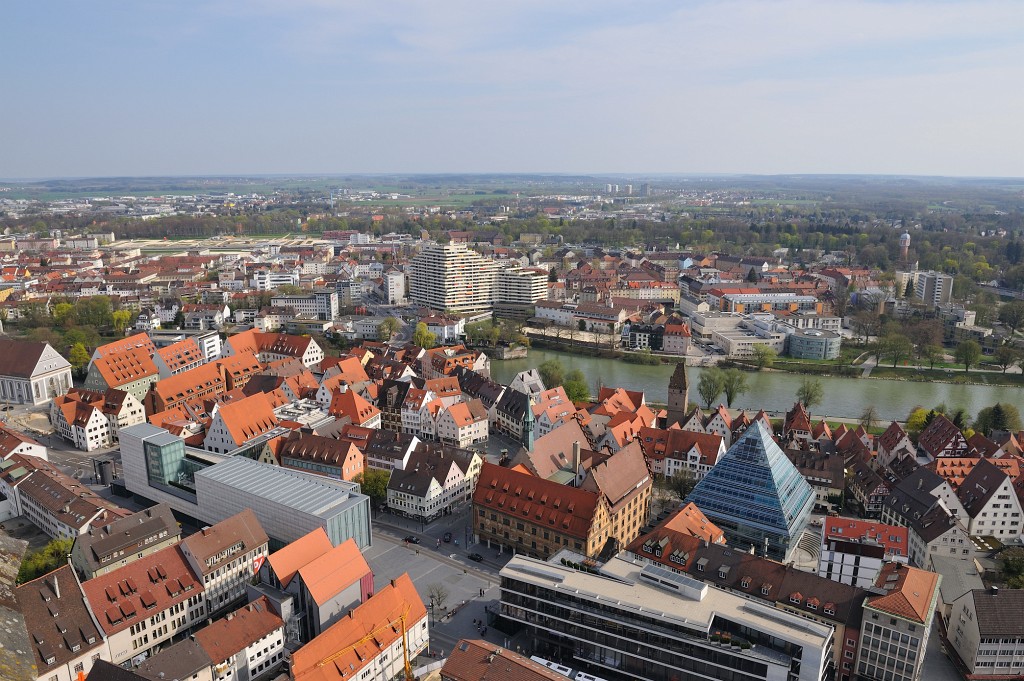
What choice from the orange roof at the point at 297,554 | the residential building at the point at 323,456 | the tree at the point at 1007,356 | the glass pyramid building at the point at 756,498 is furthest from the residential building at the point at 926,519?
the tree at the point at 1007,356

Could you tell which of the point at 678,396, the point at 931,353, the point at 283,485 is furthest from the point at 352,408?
the point at 931,353

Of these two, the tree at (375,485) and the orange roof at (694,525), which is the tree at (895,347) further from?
the tree at (375,485)

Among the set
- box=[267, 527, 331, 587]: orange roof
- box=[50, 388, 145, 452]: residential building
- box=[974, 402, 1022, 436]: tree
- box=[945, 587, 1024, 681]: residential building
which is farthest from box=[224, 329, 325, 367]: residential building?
box=[974, 402, 1022, 436]: tree

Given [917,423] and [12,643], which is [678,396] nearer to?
[917,423]

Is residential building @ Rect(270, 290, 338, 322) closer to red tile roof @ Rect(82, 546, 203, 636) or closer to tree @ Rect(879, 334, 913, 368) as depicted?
tree @ Rect(879, 334, 913, 368)

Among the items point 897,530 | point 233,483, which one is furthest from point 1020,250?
point 233,483

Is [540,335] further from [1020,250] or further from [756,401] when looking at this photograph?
[1020,250]
